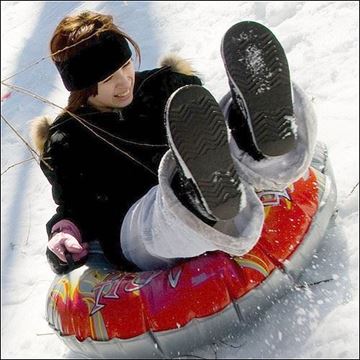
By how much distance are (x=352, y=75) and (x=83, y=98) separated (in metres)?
1.18

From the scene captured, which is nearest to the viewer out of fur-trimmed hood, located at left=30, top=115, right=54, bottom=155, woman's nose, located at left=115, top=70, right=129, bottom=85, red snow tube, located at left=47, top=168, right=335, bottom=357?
red snow tube, located at left=47, top=168, right=335, bottom=357

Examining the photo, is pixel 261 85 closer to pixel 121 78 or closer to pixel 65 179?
pixel 121 78

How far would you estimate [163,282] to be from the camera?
5.57ft

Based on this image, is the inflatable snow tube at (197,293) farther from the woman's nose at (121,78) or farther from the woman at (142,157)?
the woman's nose at (121,78)

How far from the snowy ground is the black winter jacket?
26 cm

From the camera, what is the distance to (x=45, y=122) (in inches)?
77.5

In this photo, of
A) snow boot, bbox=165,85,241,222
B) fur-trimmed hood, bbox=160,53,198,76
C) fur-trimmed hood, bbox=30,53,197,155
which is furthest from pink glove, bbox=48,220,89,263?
snow boot, bbox=165,85,241,222

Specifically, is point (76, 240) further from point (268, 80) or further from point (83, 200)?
point (268, 80)

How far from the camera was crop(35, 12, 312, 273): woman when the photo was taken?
1.27 m

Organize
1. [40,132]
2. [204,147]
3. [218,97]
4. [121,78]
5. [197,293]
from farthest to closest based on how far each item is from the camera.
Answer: [218,97] → [40,132] → [121,78] → [197,293] → [204,147]

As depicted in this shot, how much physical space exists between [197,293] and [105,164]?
0.48m

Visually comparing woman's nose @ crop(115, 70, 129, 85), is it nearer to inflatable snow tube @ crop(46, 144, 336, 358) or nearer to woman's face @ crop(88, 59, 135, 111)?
woman's face @ crop(88, 59, 135, 111)

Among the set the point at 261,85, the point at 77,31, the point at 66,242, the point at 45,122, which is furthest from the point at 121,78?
the point at 261,85

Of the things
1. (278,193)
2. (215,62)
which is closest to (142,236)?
(278,193)
